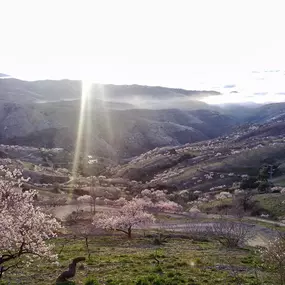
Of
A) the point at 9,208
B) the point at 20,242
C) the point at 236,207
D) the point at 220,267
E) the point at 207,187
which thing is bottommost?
the point at 207,187

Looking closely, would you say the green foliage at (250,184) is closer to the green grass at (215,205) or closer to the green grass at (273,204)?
the green grass at (215,205)

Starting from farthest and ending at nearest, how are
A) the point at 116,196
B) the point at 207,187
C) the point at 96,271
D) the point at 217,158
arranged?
the point at 217,158 < the point at 207,187 < the point at 116,196 < the point at 96,271

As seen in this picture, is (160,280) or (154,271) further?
(154,271)

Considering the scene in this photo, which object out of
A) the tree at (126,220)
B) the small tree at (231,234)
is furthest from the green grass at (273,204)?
the tree at (126,220)

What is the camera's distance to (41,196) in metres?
124

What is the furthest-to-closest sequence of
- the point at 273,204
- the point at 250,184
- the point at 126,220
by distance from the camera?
the point at 250,184 → the point at 273,204 → the point at 126,220

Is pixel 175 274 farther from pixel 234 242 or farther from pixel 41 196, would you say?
pixel 41 196

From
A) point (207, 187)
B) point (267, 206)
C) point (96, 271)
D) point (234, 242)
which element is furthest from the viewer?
point (207, 187)

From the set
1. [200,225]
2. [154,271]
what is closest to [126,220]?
[200,225]

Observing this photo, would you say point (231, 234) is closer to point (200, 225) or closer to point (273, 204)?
point (200, 225)

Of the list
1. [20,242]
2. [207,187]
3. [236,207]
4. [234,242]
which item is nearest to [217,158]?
[207,187]

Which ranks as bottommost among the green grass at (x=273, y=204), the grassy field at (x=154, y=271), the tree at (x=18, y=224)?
the green grass at (x=273, y=204)

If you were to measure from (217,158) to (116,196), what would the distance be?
7517 centimetres

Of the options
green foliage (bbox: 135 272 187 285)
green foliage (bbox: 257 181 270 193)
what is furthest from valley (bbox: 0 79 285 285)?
green foliage (bbox: 257 181 270 193)
